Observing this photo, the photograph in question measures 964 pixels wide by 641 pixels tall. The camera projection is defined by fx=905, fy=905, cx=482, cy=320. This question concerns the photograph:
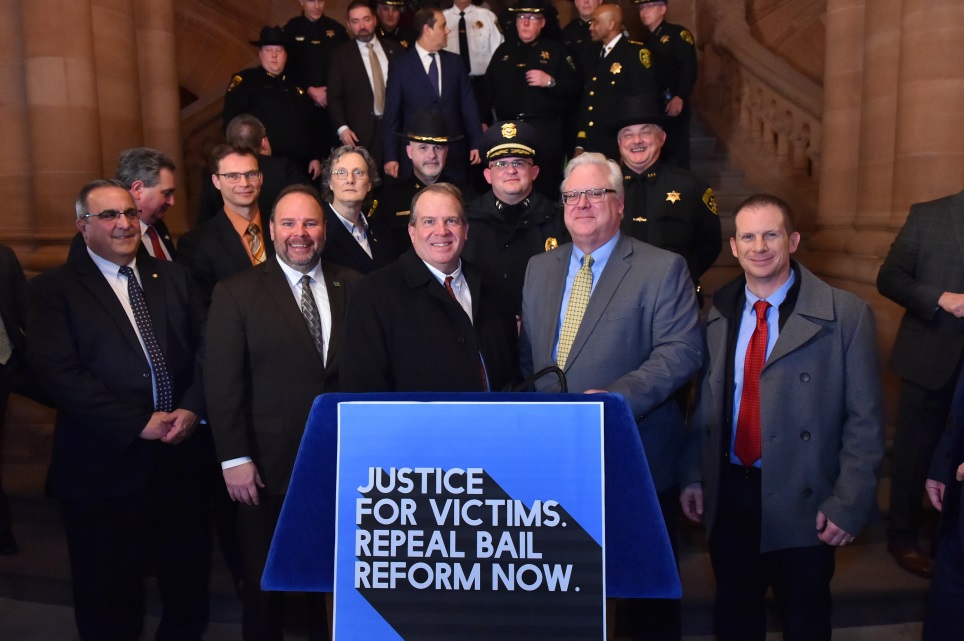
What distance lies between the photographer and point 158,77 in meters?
6.68

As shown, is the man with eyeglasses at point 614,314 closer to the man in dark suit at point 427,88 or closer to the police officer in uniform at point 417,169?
the police officer in uniform at point 417,169

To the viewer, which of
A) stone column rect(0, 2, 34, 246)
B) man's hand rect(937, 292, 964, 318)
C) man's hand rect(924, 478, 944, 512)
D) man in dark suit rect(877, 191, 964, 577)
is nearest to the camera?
man's hand rect(924, 478, 944, 512)

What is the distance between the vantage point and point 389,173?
581 centimetres

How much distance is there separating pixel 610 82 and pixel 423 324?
3.82 m

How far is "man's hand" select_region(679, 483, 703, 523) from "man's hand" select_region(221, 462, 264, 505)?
1525 mm

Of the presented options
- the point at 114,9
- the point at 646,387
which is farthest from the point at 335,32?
the point at 646,387

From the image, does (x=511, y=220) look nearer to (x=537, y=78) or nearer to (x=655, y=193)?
(x=655, y=193)

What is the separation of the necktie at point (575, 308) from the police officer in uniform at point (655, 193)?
1.16m

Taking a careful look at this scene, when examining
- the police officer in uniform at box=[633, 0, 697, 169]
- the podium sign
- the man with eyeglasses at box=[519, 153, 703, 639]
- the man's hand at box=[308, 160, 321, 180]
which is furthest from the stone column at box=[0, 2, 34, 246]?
the podium sign

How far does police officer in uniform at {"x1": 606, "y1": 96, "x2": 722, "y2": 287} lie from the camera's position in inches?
159

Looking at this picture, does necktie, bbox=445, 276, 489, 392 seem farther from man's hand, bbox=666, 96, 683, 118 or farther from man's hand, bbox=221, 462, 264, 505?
man's hand, bbox=666, 96, 683, 118

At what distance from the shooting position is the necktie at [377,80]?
6.28m

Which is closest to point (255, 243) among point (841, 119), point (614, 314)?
point (614, 314)

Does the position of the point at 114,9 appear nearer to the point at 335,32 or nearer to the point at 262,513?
the point at 335,32
